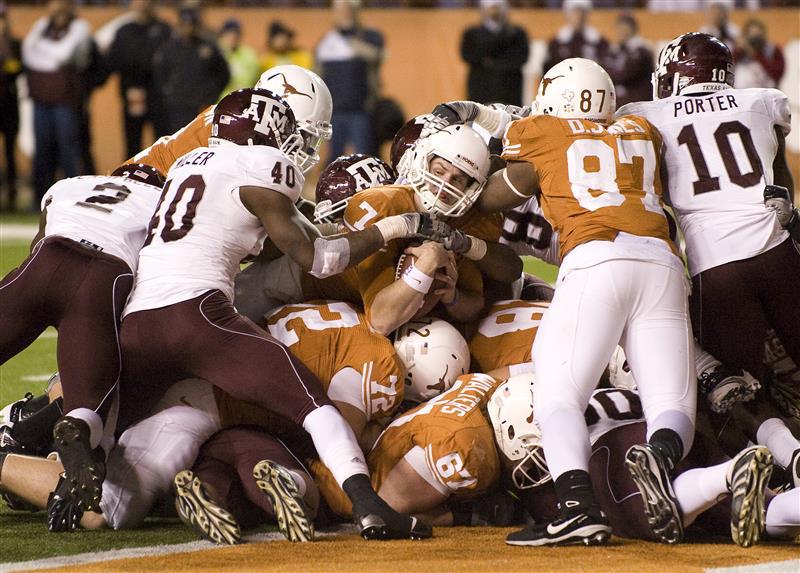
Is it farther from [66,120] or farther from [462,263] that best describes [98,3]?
[462,263]

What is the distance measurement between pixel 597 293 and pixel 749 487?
83 centimetres

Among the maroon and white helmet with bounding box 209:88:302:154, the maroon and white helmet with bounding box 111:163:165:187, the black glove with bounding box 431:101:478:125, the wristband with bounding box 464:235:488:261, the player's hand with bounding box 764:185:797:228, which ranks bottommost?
the wristband with bounding box 464:235:488:261

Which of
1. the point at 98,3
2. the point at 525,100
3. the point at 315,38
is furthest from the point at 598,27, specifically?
the point at 98,3

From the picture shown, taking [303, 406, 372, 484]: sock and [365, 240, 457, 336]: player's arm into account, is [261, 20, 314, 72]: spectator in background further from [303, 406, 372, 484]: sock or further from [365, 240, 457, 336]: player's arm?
[303, 406, 372, 484]: sock

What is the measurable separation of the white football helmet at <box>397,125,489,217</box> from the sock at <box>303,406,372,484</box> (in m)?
1.04

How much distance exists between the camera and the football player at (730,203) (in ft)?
15.4

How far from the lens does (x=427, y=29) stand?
15.7 meters

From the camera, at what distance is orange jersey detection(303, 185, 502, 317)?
488cm

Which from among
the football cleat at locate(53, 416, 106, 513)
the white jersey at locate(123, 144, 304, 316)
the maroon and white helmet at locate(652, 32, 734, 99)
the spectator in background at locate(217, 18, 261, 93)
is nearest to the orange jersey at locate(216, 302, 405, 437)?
the white jersey at locate(123, 144, 304, 316)

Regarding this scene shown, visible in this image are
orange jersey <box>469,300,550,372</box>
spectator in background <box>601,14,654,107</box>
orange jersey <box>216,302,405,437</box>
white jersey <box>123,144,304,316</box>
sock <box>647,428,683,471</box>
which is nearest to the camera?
sock <box>647,428,683,471</box>

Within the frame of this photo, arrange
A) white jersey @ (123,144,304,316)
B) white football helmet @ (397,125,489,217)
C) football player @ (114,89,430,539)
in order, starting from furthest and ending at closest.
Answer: white football helmet @ (397,125,489,217) < white jersey @ (123,144,304,316) < football player @ (114,89,430,539)

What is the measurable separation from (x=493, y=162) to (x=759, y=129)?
105cm

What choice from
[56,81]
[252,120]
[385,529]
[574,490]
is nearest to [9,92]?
[56,81]

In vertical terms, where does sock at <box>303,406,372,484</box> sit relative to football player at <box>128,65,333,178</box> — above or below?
below
